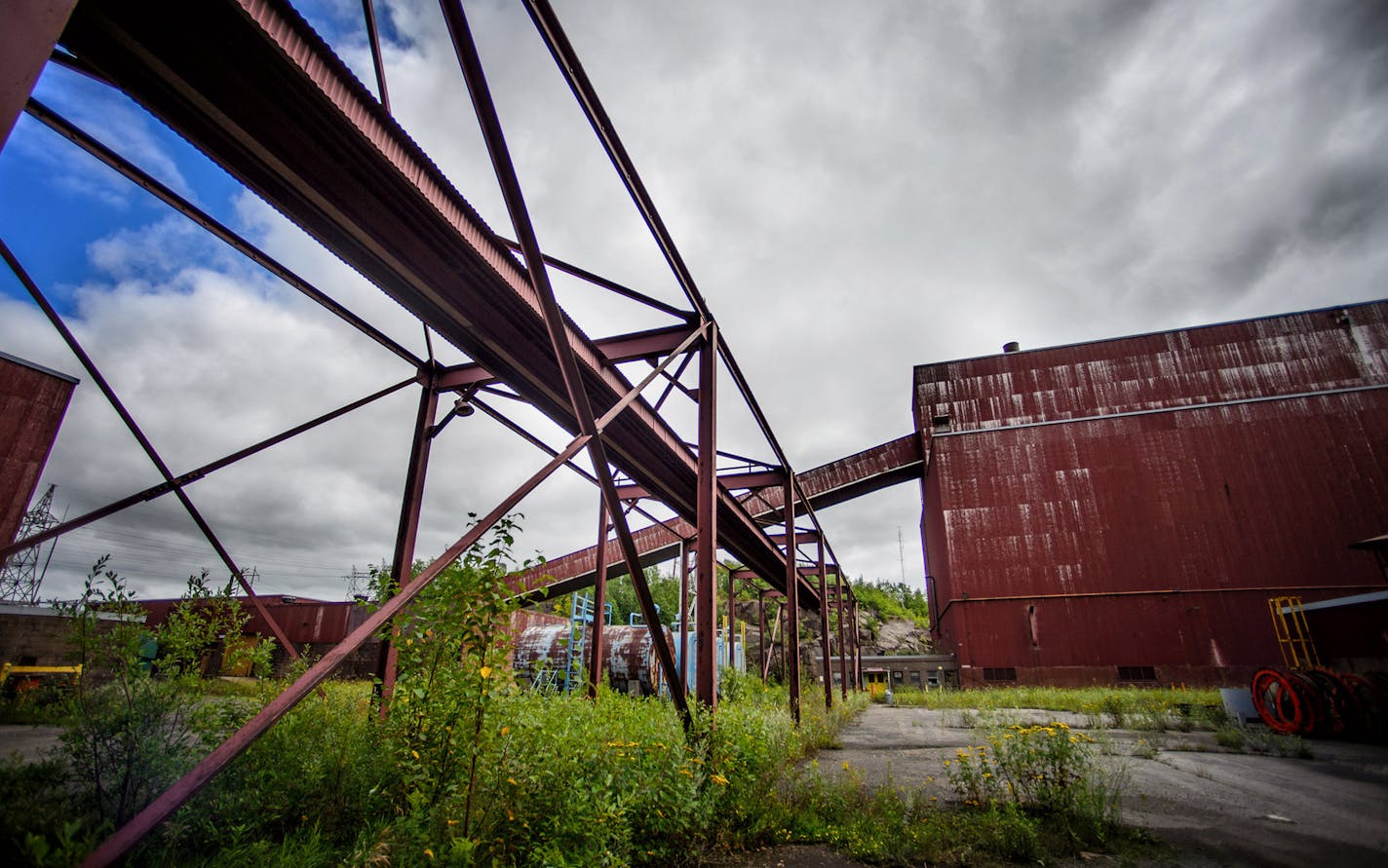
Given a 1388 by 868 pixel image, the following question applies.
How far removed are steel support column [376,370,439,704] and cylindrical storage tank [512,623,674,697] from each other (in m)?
9.26

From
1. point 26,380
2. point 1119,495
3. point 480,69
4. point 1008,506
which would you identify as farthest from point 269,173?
point 1119,495

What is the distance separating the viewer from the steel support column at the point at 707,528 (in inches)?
203

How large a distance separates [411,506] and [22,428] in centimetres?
1188

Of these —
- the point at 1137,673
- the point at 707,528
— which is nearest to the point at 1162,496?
the point at 1137,673

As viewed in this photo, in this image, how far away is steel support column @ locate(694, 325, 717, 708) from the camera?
5.16 metres

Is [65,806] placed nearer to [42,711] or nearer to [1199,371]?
[42,711]

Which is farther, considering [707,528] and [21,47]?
[707,528]

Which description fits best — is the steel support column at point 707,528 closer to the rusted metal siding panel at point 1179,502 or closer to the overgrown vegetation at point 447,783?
the overgrown vegetation at point 447,783

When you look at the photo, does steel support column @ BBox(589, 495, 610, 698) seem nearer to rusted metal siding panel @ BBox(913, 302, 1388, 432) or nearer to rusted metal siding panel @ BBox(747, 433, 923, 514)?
rusted metal siding panel @ BBox(747, 433, 923, 514)

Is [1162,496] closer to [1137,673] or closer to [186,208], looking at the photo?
[1137,673]

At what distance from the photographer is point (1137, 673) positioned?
54.7ft

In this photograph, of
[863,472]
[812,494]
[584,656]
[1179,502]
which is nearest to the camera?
[584,656]

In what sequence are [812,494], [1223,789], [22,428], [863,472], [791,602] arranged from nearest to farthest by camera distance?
[1223,789]
[791,602]
[22,428]
[812,494]
[863,472]

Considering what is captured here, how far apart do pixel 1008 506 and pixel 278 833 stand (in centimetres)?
2097
